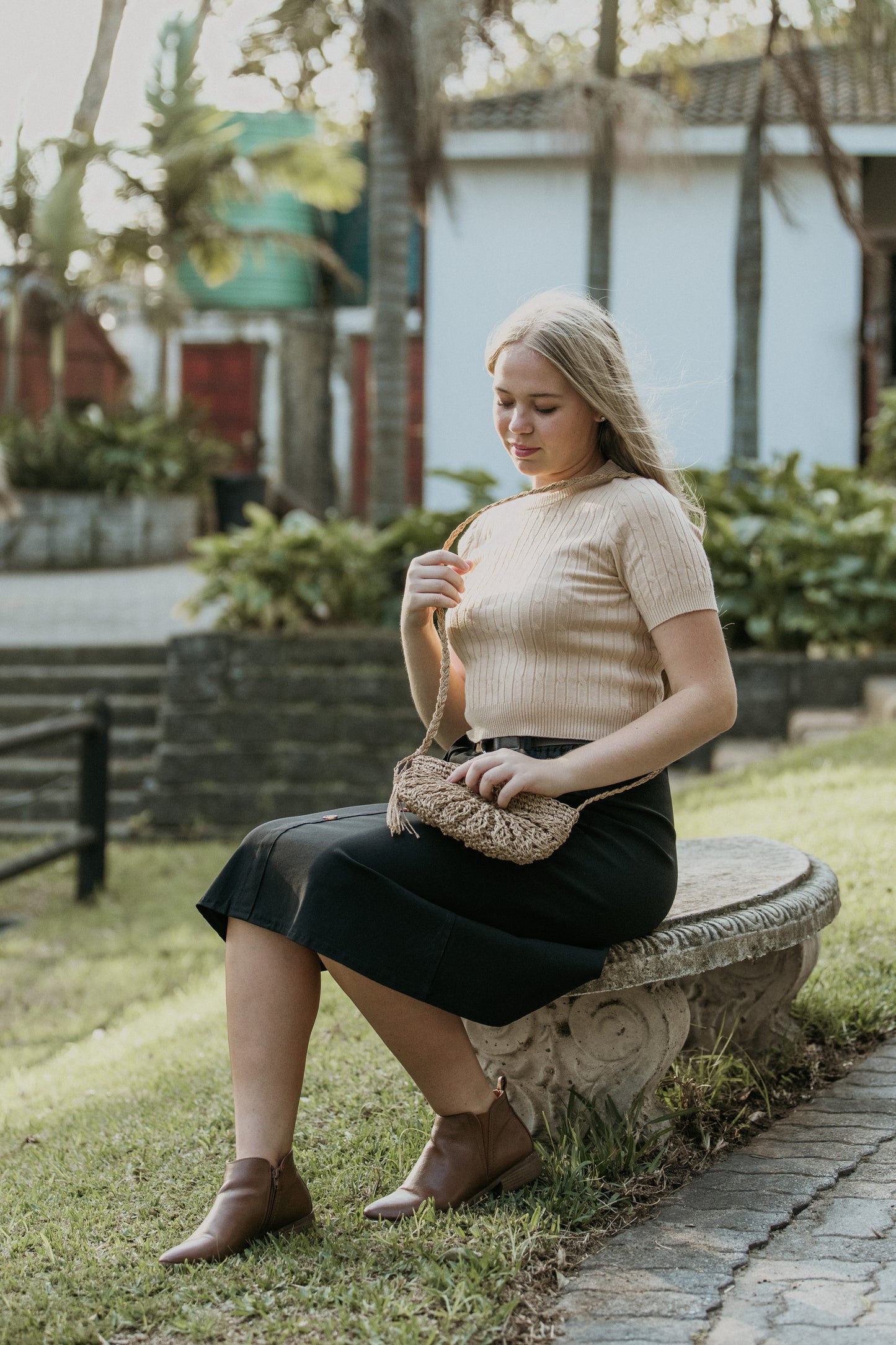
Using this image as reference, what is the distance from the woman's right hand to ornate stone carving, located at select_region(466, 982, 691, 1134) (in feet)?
2.55

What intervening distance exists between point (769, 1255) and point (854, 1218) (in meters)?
0.21

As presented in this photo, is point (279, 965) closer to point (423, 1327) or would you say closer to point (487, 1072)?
point (487, 1072)

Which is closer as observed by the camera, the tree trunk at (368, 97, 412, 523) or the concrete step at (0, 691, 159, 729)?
the concrete step at (0, 691, 159, 729)

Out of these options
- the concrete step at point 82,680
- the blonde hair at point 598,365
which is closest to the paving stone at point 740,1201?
the blonde hair at point 598,365

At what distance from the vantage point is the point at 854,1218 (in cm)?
238

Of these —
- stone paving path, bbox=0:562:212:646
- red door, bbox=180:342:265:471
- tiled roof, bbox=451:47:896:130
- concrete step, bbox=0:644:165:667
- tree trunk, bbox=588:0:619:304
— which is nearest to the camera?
concrete step, bbox=0:644:165:667

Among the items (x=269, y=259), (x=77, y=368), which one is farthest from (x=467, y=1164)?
(x=77, y=368)

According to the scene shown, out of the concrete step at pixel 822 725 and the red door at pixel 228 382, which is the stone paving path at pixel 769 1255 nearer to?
the concrete step at pixel 822 725

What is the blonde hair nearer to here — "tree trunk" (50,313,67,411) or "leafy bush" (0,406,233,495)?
"leafy bush" (0,406,233,495)

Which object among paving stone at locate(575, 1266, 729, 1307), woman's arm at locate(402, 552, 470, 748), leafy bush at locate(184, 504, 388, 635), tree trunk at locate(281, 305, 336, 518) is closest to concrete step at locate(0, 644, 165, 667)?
leafy bush at locate(184, 504, 388, 635)

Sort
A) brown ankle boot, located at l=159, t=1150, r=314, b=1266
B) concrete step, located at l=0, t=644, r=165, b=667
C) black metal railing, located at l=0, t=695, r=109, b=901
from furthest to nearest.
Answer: concrete step, located at l=0, t=644, r=165, b=667 → black metal railing, located at l=0, t=695, r=109, b=901 → brown ankle boot, located at l=159, t=1150, r=314, b=1266

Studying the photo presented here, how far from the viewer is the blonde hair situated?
2.57 metres

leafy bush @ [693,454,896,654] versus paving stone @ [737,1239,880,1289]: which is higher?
leafy bush @ [693,454,896,654]

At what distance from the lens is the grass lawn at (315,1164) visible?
6.90ft
